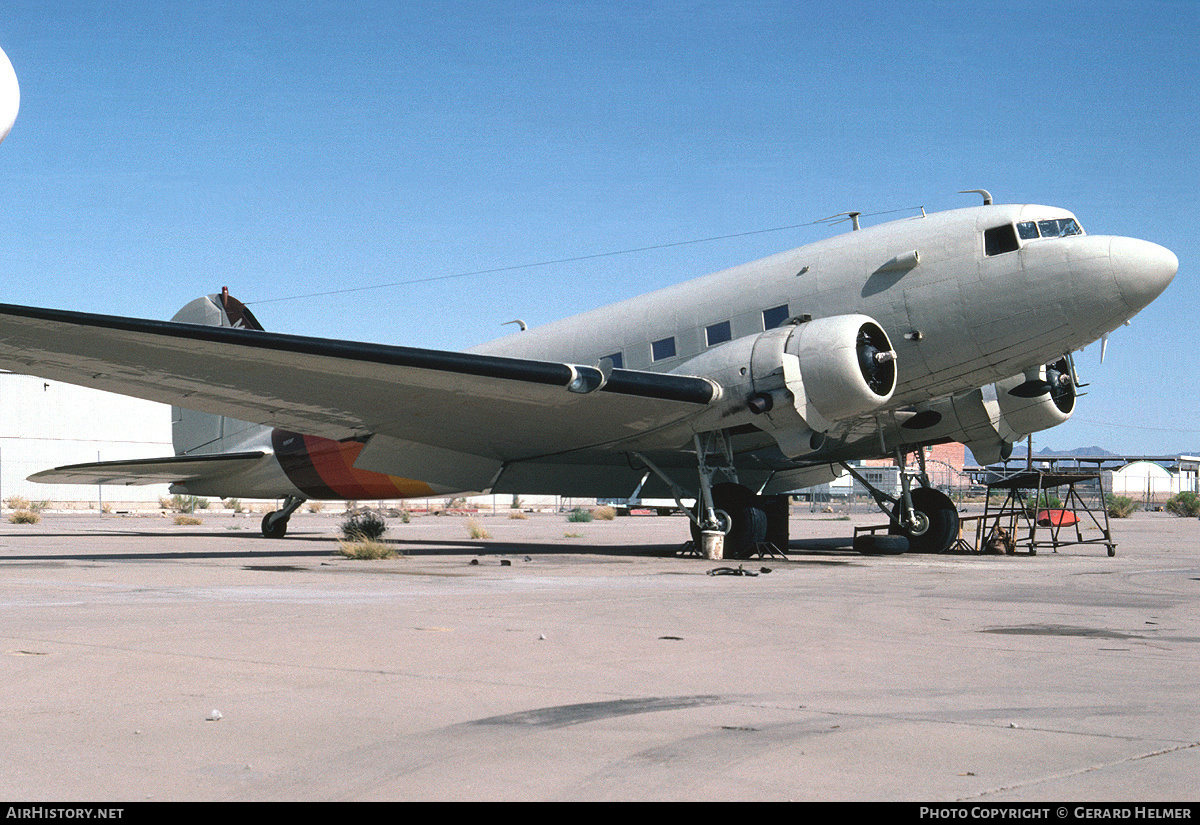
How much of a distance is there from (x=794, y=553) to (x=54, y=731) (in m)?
18.1

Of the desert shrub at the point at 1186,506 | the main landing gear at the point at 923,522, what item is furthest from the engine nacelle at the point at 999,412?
the desert shrub at the point at 1186,506

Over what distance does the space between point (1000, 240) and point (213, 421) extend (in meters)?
19.2

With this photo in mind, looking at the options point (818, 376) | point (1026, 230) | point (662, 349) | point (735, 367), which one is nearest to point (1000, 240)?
point (1026, 230)

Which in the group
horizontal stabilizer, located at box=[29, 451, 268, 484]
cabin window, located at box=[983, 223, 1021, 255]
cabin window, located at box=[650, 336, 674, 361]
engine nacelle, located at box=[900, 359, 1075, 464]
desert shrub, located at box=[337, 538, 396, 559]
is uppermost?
cabin window, located at box=[983, 223, 1021, 255]

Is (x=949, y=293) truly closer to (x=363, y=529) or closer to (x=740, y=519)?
(x=740, y=519)

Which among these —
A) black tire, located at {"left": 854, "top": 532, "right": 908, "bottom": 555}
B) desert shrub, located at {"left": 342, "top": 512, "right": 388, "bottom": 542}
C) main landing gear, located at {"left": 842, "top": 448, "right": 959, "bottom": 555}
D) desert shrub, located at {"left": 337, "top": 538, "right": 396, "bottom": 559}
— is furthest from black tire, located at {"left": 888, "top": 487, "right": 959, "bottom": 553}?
desert shrub, located at {"left": 342, "top": 512, "right": 388, "bottom": 542}

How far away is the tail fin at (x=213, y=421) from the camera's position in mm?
24391

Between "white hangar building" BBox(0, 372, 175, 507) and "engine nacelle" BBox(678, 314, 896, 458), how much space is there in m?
53.8

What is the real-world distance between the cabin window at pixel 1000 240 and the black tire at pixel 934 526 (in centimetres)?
656

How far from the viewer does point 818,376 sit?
1659 cm

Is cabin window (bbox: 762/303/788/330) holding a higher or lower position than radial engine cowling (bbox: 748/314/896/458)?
higher

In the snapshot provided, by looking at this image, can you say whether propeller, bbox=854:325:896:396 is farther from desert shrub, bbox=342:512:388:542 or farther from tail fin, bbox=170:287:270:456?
tail fin, bbox=170:287:270:456

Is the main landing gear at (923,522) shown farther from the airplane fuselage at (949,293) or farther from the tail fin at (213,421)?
the tail fin at (213,421)

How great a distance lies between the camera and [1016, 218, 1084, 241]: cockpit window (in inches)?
656
